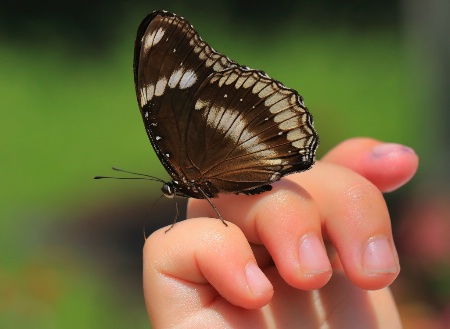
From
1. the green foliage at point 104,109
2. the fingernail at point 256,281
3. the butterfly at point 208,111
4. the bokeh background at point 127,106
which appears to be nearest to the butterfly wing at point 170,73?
the butterfly at point 208,111

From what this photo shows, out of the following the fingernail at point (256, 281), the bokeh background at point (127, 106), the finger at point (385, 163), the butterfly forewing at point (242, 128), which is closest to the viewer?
the fingernail at point (256, 281)

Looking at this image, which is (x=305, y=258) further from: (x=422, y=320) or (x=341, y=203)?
(x=422, y=320)

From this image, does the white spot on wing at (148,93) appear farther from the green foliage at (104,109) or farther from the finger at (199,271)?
the green foliage at (104,109)

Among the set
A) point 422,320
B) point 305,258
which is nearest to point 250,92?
point 305,258

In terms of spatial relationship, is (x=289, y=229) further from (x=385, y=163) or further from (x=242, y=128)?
(x=385, y=163)

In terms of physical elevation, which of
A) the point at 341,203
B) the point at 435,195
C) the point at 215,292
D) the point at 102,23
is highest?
the point at 102,23

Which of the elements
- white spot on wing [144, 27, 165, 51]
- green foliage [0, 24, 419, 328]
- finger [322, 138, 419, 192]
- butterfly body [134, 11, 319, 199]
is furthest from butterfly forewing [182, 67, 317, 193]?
green foliage [0, 24, 419, 328]

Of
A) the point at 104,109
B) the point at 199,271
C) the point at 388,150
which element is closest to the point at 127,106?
the point at 104,109
